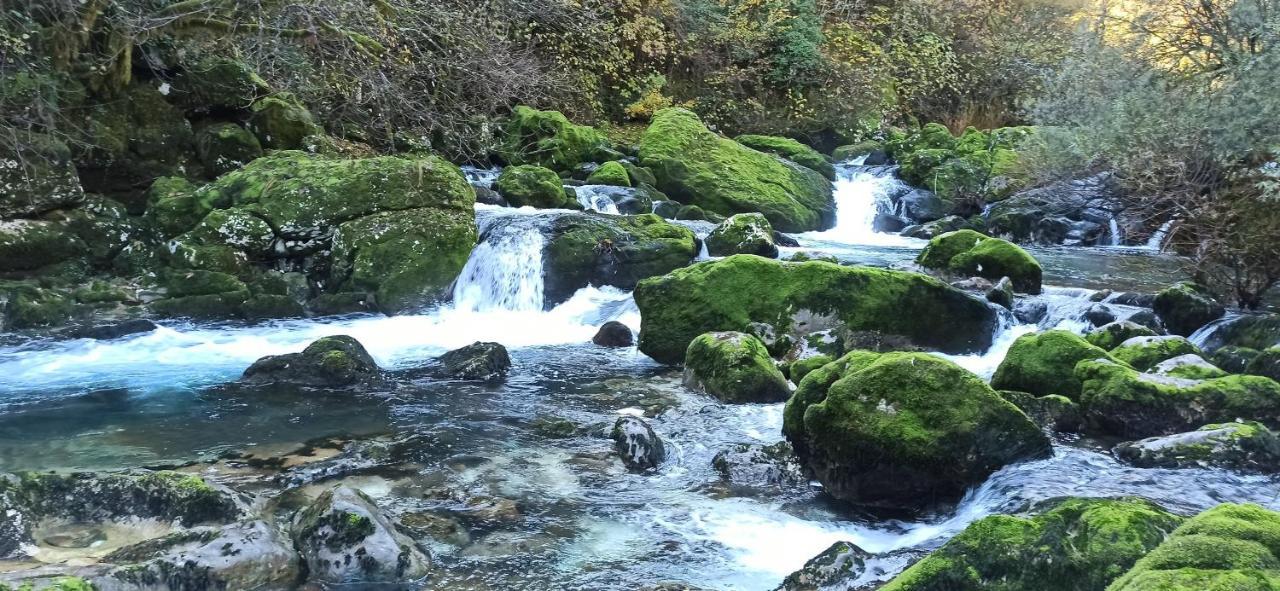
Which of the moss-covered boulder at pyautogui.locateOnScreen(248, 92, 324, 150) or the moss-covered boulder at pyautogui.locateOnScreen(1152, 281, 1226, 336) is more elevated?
the moss-covered boulder at pyautogui.locateOnScreen(248, 92, 324, 150)

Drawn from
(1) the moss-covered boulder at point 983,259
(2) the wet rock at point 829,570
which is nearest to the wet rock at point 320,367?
(2) the wet rock at point 829,570

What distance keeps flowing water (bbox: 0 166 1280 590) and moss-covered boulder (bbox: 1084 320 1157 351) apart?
1058 millimetres

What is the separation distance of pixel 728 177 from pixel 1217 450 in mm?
12159

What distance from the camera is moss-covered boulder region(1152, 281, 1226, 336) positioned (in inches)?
400

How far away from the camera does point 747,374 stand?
27.0ft

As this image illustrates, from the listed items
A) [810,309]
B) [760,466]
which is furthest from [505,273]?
[760,466]

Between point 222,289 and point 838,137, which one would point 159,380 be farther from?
point 838,137

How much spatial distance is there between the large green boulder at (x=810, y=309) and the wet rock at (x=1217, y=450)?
336 centimetres

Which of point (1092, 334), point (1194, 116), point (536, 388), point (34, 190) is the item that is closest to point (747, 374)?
point (536, 388)

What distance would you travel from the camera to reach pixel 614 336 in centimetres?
1059

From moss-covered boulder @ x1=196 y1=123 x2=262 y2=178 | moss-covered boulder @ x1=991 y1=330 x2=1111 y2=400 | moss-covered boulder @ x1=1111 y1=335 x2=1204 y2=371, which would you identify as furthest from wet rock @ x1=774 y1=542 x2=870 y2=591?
moss-covered boulder @ x1=196 y1=123 x2=262 y2=178

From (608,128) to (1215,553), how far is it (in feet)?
67.2

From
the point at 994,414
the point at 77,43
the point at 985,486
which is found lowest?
the point at 985,486

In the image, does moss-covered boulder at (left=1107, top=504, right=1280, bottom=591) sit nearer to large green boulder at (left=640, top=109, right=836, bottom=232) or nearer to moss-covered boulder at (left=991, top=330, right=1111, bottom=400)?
moss-covered boulder at (left=991, top=330, right=1111, bottom=400)
